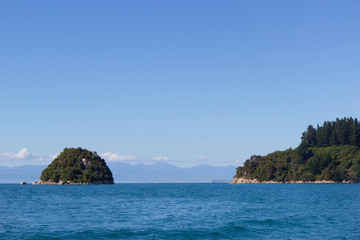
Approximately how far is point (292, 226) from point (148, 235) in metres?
19.4

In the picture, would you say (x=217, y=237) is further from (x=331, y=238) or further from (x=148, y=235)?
(x=331, y=238)

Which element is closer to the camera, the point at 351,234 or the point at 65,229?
the point at 351,234

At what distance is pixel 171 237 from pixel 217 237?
5188 millimetres

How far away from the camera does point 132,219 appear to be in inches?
2363

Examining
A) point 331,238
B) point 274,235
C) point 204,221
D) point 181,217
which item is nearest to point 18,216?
point 181,217

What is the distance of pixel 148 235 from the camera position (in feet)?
150

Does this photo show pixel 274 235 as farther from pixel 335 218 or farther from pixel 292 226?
pixel 335 218

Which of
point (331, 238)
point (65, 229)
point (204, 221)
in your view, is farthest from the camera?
point (204, 221)

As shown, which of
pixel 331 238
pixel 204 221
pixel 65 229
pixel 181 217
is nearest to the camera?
pixel 331 238

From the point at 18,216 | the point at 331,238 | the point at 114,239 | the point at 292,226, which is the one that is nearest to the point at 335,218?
the point at 292,226

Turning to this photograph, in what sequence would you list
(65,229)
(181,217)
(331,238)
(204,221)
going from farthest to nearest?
(181,217) → (204,221) → (65,229) → (331,238)

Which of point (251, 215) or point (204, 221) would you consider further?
point (251, 215)

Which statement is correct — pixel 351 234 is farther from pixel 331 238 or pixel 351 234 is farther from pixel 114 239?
pixel 114 239

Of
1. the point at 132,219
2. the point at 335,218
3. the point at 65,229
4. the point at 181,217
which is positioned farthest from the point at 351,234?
the point at 65,229
